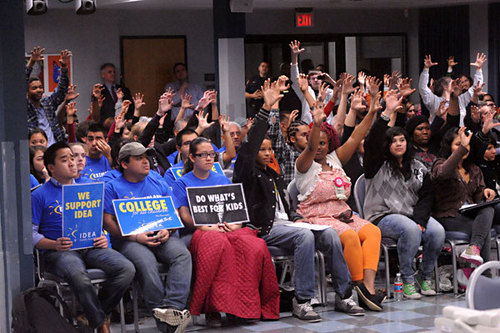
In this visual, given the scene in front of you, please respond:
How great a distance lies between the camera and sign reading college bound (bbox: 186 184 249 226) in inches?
259

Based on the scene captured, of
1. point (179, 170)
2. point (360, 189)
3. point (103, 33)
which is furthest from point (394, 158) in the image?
point (103, 33)

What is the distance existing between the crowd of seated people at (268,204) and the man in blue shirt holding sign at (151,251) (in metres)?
0.01

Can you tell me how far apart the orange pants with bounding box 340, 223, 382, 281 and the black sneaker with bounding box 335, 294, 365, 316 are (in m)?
0.22

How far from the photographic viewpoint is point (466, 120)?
34.1 ft

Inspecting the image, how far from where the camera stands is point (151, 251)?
6.29 meters

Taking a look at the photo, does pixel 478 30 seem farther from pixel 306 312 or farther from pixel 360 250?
pixel 306 312

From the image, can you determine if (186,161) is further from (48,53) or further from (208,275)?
(48,53)

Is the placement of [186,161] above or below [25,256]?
above

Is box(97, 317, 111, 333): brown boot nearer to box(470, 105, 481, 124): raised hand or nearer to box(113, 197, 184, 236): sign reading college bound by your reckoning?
box(113, 197, 184, 236): sign reading college bound

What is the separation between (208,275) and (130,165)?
1.04m

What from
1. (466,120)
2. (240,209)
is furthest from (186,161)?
(466,120)

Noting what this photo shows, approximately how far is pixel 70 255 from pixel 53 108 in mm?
3431

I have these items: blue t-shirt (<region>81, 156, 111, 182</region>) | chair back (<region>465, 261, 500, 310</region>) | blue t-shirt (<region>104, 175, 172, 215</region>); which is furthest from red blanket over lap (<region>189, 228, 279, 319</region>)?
chair back (<region>465, 261, 500, 310</region>)

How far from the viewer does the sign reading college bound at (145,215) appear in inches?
243
